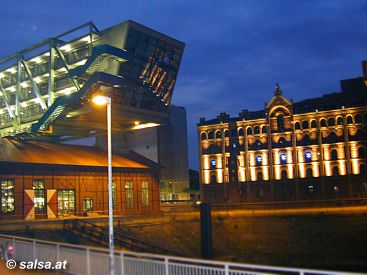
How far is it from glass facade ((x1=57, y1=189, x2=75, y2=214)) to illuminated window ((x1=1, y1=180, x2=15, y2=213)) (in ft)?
22.8

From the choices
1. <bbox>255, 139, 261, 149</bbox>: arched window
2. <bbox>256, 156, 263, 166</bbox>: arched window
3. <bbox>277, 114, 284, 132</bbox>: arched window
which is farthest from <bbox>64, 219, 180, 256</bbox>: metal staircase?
<bbox>277, 114, 284, 132</bbox>: arched window

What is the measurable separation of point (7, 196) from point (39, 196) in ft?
15.1

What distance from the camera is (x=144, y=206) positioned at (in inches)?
2913

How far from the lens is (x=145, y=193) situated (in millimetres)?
74938

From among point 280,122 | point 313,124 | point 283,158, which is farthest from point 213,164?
point 313,124

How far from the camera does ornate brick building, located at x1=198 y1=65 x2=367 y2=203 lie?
286 ft

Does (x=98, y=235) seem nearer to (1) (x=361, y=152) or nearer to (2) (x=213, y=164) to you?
(2) (x=213, y=164)

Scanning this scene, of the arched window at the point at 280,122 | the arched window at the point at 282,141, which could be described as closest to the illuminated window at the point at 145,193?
the arched window at the point at 282,141

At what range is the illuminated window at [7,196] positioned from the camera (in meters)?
57.2

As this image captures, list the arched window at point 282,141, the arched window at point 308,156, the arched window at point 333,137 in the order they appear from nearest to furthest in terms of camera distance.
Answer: the arched window at point 333,137
the arched window at point 308,156
the arched window at point 282,141

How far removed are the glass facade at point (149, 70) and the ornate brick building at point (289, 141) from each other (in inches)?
1112

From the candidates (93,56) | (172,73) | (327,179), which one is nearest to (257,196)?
(327,179)

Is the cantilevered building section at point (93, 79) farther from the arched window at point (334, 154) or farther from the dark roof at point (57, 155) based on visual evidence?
the arched window at point (334, 154)

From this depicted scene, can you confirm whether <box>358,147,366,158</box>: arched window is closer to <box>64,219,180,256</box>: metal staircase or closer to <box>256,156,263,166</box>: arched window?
<box>256,156,263,166</box>: arched window
